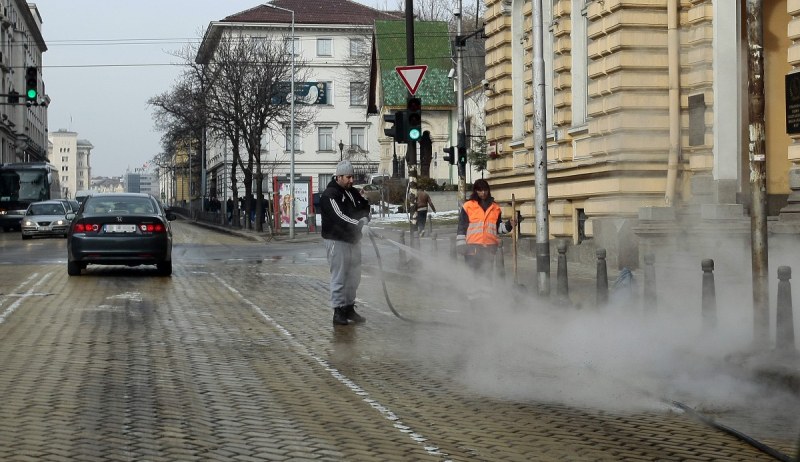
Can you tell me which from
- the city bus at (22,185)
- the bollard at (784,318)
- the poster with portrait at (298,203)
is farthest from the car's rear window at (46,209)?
the bollard at (784,318)

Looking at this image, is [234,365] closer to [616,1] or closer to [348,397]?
[348,397]

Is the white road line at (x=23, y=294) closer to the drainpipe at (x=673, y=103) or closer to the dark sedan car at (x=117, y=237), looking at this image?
the dark sedan car at (x=117, y=237)

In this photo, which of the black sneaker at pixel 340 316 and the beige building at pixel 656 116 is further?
the black sneaker at pixel 340 316

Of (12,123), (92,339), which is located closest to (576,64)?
(92,339)

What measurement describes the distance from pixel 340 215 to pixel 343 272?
24.9 inches

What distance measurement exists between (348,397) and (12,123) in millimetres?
98581

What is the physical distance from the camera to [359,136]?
321 ft

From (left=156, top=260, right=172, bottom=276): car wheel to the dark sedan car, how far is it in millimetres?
45

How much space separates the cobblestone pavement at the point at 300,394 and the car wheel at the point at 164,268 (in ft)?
19.0

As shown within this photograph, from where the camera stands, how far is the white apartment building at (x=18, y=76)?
96.2 meters

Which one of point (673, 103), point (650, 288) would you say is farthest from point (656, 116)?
point (650, 288)

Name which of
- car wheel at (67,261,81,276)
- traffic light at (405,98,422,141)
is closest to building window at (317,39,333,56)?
traffic light at (405,98,422,141)

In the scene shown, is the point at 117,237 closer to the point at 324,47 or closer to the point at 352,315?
the point at 352,315

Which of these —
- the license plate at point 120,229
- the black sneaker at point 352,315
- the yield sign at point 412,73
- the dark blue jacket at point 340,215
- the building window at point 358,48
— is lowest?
the black sneaker at point 352,315
